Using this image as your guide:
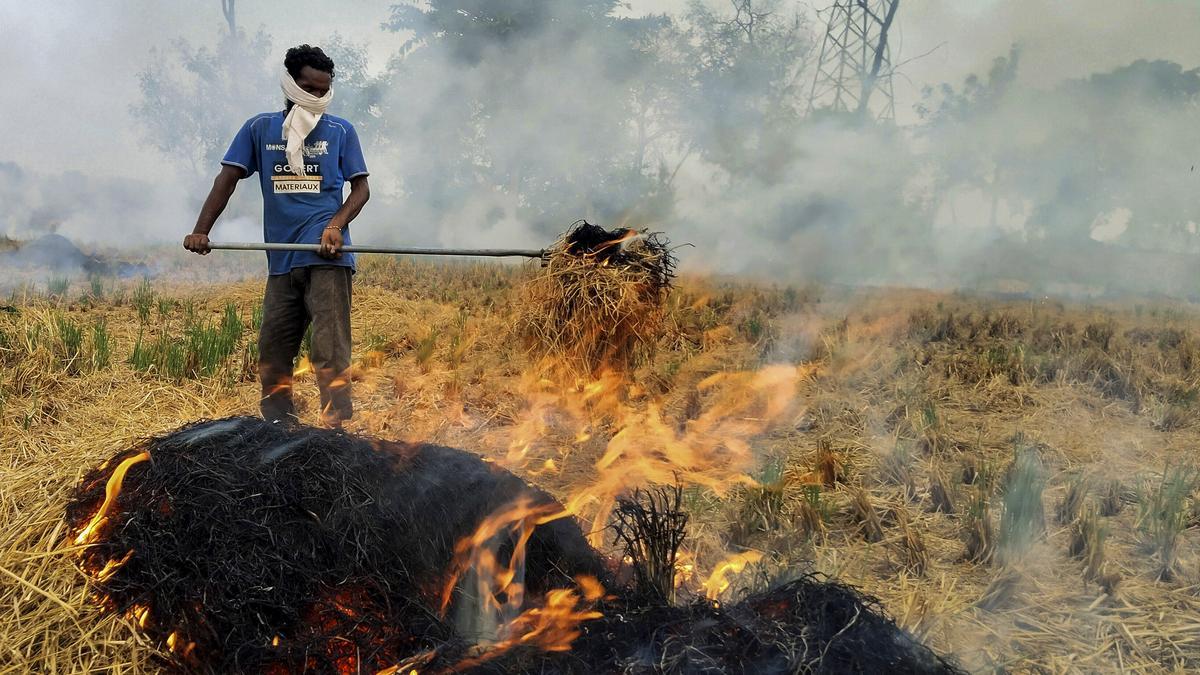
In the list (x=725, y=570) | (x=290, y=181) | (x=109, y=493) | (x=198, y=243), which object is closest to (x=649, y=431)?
(x=725, y=570)

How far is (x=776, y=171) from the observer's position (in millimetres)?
9258

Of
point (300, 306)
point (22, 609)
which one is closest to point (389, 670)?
point (22, 609)

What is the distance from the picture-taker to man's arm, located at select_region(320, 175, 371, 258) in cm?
369

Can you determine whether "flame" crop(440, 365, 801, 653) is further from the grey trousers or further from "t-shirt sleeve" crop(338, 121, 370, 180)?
"t-shirt sleeve" crop(338, 121, 370, 180)

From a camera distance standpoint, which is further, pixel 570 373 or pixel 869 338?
pixel 869 338

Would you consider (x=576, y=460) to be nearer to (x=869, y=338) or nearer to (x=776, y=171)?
(x=869, y=338)

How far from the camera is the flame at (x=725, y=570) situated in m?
2.58

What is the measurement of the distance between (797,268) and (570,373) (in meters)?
7.09

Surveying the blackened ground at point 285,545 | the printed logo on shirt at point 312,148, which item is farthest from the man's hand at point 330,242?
the blackened ground at point 285,545

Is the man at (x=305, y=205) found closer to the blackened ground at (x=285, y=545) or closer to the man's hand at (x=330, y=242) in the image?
the man's hand at (x=330, y=242)

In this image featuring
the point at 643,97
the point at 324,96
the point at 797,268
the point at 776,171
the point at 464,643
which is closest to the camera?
the point at 464,643

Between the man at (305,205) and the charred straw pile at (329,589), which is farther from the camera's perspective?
the man at (305,205)

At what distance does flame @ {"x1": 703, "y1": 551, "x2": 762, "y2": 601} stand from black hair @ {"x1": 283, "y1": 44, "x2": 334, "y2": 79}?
119 inches

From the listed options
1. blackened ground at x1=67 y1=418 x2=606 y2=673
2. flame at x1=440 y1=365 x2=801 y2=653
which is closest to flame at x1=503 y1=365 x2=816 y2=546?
flame at x1=440 y1=365 x2=801 y2=653
